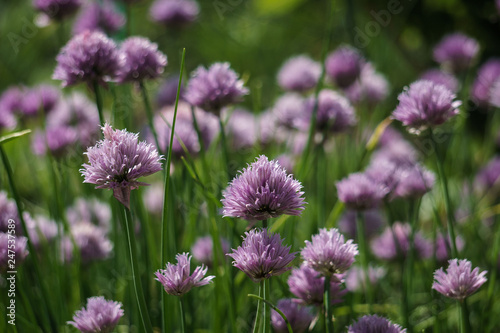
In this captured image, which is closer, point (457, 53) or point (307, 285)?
point (307, 285)

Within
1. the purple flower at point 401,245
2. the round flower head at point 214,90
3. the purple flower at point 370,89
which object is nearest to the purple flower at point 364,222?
the purple flower at point 401,245

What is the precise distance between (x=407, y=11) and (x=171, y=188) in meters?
1.21

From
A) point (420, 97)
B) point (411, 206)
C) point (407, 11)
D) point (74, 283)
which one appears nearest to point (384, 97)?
point (407, 11)

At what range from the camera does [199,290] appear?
1.26m

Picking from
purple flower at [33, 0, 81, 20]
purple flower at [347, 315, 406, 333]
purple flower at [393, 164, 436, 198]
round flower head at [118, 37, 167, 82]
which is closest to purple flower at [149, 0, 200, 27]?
purple flower at [33, 0, 81, 20]

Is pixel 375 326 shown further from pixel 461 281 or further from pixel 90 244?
pixel 90 244

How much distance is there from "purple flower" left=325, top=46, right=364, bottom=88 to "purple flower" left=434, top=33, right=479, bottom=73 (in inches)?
9.9

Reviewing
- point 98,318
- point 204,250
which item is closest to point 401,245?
point 204,250

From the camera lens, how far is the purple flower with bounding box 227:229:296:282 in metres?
0.65

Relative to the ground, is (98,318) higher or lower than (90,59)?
lower

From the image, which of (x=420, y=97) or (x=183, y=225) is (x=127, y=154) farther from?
(x=183, y=225)

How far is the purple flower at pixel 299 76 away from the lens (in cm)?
167

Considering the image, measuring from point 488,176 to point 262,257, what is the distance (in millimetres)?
1298

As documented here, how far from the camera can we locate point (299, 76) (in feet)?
5.51
